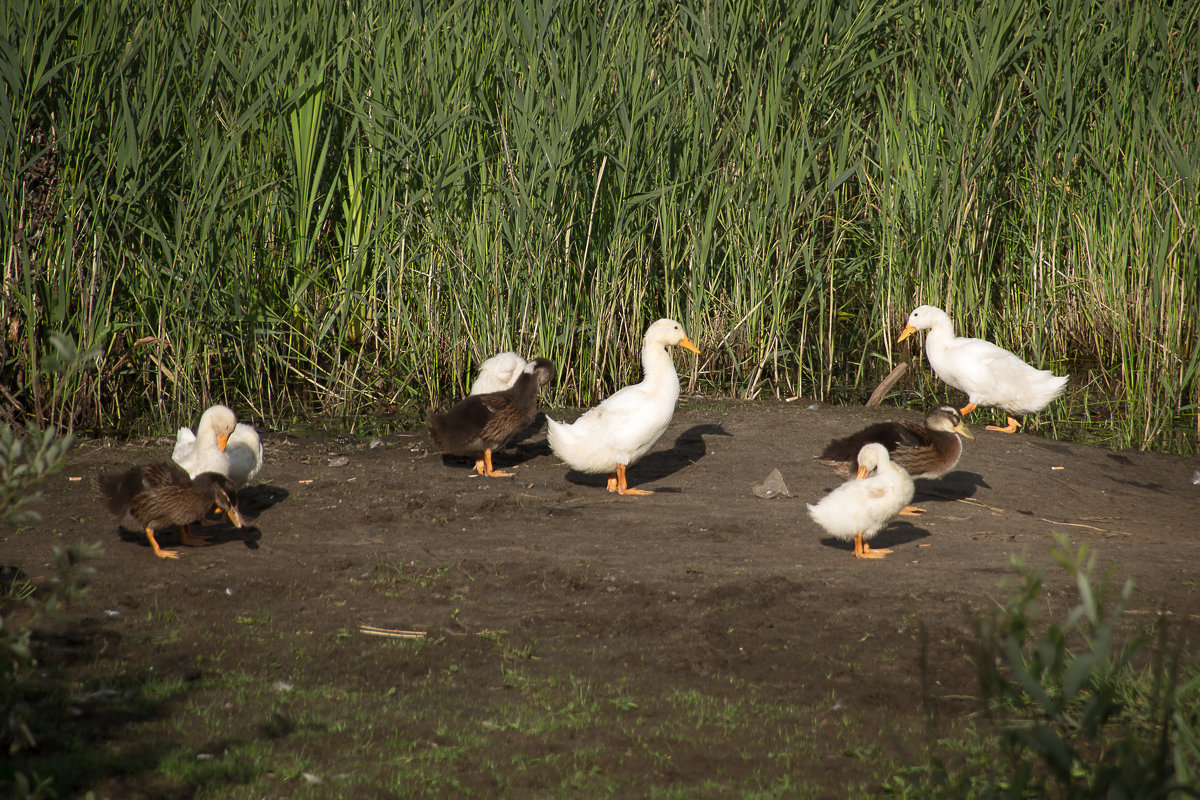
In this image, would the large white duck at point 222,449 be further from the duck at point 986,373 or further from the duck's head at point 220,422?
the duck at point 986,373

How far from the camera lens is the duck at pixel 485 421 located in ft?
22.2

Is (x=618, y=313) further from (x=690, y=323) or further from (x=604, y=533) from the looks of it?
(x=604, y=533)

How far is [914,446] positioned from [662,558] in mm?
2001

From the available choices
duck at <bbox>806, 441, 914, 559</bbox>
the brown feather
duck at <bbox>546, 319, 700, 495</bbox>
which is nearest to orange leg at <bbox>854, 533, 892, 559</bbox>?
duck at <bbox>806, 441, 914, 559</bbox>

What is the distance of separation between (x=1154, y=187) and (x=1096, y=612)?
7.27 metres

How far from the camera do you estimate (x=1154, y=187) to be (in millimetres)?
8078

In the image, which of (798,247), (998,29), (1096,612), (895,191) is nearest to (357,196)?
(798,247)

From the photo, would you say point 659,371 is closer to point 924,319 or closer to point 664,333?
point 664,333

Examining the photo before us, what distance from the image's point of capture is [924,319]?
26.7ft

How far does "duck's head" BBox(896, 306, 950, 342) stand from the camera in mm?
8047

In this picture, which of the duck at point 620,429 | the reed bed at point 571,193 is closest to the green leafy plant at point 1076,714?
the duck at point 620,429

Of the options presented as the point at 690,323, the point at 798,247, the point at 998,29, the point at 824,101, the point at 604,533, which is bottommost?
the point at 604,533

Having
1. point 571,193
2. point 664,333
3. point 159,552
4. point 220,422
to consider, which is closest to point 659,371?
point 664,333

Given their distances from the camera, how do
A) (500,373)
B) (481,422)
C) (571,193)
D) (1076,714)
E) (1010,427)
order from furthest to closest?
1. (1010,427)
2. (571,193)
3. (500,373)
4. (481,422)
5. (1076,714)
